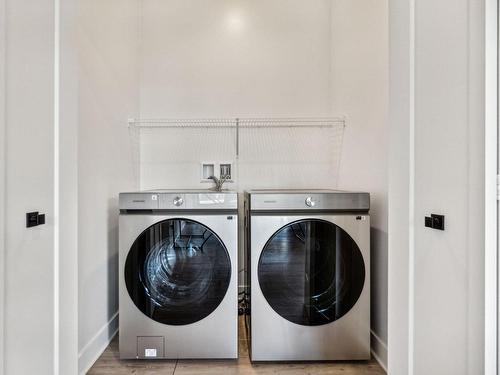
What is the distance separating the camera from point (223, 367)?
154 centimetres

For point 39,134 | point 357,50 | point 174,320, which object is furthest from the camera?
point 357,50

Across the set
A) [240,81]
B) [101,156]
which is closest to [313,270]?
[101,156]

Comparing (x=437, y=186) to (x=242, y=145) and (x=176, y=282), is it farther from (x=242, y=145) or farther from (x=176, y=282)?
(x=242, y=145)

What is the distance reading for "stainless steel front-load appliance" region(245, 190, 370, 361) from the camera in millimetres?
1538

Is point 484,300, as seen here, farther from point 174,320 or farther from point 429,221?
point 174,320

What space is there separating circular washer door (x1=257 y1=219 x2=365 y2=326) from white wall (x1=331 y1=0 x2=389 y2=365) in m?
0.18

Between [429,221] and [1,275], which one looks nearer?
→ [1,275]

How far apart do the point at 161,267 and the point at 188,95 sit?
4.58 feet

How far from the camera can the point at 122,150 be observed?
2.00 metres

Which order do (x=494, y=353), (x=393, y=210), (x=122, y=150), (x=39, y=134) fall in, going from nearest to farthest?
1. (x=494, y=353)
2. (x=39, y=134)
3. (x=393, y=210)
4. (x=122, y=150)

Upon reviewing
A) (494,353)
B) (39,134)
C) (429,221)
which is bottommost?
(494,353)

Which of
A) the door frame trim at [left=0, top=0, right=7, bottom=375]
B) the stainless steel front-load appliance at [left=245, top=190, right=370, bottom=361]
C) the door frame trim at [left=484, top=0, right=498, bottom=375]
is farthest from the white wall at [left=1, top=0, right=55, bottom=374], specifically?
the door frame trim at [left=484, top=0, right=498, bottom=375]

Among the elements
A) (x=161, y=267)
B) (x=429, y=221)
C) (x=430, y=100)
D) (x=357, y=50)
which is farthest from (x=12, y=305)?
(x=357, y=50)

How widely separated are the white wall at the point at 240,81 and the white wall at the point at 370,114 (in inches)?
7.6
